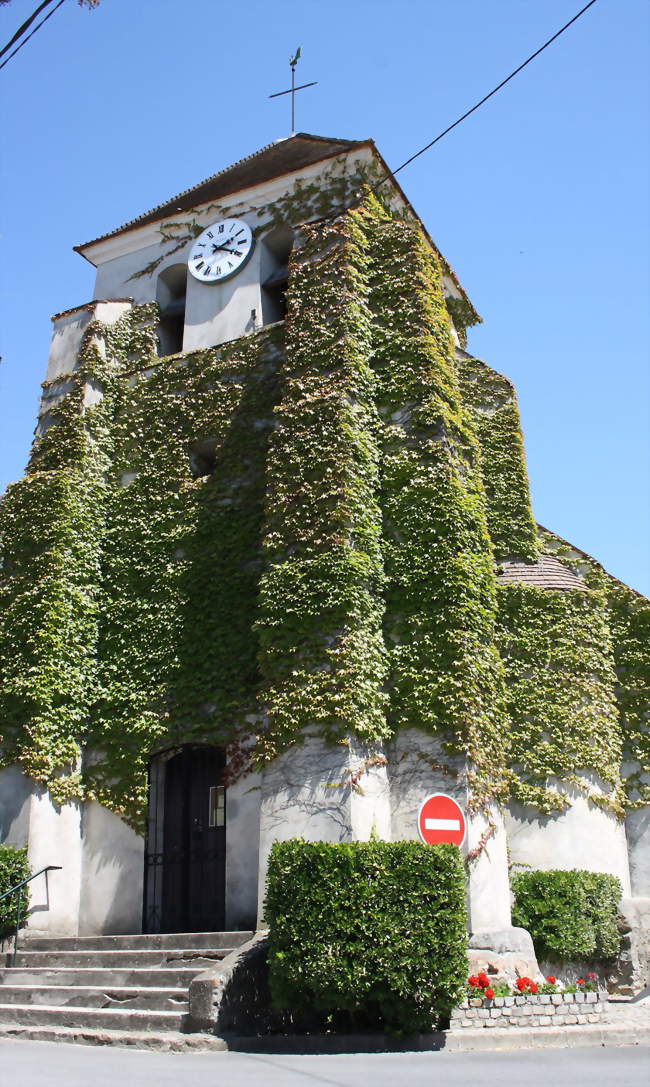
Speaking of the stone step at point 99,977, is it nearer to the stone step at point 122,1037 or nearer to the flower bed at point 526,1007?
the stone step at point 122,1037

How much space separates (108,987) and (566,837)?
7.51m

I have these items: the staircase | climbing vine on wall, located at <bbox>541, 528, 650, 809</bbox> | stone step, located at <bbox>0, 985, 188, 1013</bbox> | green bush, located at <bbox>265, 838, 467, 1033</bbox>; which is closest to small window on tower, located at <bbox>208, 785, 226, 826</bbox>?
the staircase

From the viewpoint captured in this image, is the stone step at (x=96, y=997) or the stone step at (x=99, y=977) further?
the stone step at (x=99, y=977)

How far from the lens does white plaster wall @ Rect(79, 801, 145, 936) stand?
14.3 m

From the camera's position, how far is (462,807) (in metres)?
12.4

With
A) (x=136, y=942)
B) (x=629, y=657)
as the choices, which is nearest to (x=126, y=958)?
(x=136, y=942)

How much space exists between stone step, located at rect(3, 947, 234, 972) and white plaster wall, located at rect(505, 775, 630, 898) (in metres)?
5.64

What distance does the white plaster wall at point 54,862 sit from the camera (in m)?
14.0

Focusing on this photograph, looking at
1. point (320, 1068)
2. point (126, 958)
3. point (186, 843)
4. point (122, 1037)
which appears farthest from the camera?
point (186, 843)

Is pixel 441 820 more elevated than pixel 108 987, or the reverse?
pixel 441 820

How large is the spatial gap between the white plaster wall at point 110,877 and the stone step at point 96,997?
8.91 feet

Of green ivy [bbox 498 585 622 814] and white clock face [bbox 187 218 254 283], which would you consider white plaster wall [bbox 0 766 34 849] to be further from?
white clock face [bbox 187 218 254 283]

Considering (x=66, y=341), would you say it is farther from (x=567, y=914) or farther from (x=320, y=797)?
(x=567, y=914)

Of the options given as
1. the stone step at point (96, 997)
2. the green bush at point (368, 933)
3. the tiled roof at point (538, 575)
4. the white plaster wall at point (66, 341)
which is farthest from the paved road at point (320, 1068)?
the white plaster wall at point (66, 341)
